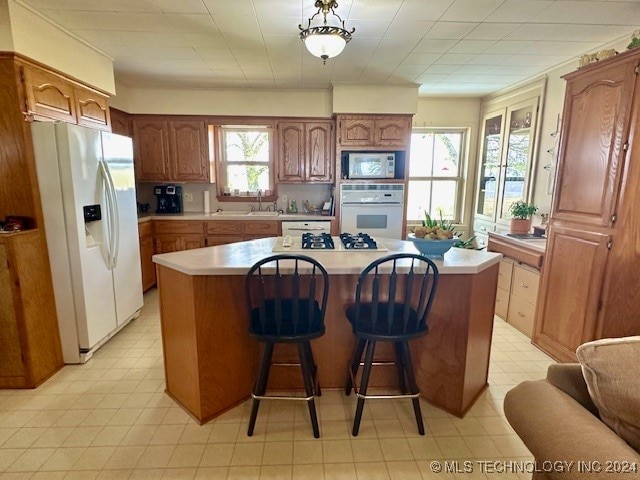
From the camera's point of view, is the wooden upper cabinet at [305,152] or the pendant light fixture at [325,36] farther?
the wooden upper cabinet at [305,152]

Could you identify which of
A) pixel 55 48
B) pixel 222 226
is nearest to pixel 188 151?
pixel 222 226

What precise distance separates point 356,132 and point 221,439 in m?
3.60

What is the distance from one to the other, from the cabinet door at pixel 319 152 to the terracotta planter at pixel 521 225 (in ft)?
7.40

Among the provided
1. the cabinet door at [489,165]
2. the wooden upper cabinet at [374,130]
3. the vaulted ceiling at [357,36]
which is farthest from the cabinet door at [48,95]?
the cabinet door at [489,165]

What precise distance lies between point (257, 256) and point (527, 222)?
2.87 meters

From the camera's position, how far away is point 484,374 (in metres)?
2.27

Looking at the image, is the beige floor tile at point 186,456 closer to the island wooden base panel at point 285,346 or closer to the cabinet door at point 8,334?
the island wooden base panel at point 285,346

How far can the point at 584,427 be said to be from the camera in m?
0.88

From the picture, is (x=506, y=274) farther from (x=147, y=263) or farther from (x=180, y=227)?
(x=147, y=263)

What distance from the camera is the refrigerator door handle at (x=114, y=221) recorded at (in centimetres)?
275

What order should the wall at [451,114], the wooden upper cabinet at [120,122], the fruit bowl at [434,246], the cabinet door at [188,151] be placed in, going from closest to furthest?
the fruit bowl at [434,246] < the wooden upper cabinet at [120,122] < the cabinet door at [188,151] < the wall at [451,114]

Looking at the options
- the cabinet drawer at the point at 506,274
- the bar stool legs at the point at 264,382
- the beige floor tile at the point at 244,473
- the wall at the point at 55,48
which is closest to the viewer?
the beige floor tile at the point at 244,473

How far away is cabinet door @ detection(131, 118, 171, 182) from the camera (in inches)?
174

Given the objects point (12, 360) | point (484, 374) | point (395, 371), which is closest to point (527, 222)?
point (484, 374)
